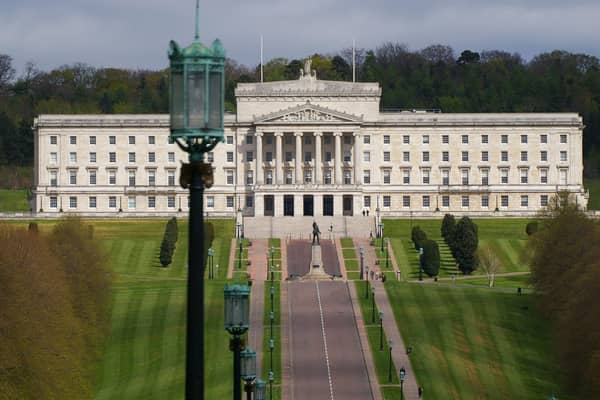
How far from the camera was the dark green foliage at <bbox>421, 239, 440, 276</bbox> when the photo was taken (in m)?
104

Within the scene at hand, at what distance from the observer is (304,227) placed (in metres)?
130

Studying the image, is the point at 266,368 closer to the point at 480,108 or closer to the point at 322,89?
the point at 322,89

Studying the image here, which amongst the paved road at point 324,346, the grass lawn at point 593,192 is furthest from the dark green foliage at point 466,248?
the grass lawn at point 593,192

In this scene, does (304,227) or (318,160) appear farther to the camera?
(318,160)

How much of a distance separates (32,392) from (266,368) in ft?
62.4

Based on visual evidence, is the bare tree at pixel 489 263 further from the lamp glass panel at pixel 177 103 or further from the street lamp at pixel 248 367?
the lamp glass panel at pixel 177 103

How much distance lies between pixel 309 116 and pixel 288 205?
30.3ft

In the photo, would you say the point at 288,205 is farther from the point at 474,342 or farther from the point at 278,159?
the point at 474,342

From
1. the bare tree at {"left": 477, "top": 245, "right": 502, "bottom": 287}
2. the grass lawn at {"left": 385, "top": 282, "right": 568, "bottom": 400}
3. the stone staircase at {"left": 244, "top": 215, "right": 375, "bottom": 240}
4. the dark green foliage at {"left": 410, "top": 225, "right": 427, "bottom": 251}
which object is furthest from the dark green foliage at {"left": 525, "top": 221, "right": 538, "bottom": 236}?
the grass lawn at {"left": 385, "top": 282, "right": 568, "bottom": 400}

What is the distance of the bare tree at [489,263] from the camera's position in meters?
102

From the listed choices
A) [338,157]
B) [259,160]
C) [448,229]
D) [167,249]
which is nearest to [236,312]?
[167,249]

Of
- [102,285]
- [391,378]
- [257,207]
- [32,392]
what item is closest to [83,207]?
[257,207]

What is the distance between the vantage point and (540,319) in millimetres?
84500

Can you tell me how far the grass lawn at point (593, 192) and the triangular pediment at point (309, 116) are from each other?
31927 mm
